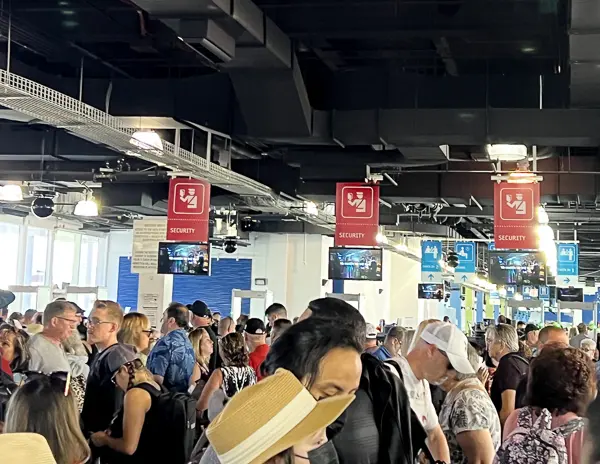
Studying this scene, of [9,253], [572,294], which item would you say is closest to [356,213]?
[9,253]

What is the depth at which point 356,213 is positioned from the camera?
15.5m

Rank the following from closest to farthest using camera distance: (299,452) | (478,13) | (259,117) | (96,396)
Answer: (299,452), (96,396), (478,13), (259,117)

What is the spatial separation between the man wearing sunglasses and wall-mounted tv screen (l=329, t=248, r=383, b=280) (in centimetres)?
1177

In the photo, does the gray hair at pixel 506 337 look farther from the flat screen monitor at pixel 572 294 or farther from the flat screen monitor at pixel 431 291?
the flat screen monitor at pixel 572 294

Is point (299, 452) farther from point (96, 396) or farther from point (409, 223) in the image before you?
point (409, 223)

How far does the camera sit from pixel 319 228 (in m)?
25.7

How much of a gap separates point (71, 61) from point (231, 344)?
6.28 metres

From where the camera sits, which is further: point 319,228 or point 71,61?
point 319,228

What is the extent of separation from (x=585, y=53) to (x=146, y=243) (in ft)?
46.5

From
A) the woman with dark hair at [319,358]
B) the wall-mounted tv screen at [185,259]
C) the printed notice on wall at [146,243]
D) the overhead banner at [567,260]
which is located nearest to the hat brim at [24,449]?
the woman with dark hair at [319,358]

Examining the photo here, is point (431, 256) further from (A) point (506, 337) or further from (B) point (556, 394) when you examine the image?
(B) point (556, 394)

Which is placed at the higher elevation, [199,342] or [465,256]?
[465,256]

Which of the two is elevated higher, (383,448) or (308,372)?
(308,372)

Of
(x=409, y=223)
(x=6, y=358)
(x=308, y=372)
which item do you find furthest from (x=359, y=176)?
(x=308, y=372)
